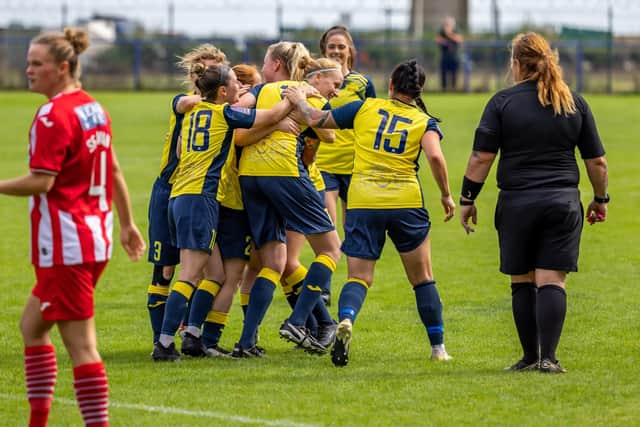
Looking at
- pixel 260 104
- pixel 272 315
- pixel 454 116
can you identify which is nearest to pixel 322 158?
pixel 272 315

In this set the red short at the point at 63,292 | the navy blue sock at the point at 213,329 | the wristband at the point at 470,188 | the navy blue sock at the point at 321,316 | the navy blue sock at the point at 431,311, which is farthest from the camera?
the navy blue sock at the point at 321,316

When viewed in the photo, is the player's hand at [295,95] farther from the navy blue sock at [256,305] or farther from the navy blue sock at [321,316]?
the navy blue sock at [321,316]

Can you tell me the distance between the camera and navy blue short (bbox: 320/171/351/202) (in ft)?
32.0

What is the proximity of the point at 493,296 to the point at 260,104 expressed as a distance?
3.13 metres

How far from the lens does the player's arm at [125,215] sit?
5469 mm

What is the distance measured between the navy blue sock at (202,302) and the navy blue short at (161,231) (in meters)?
0.29

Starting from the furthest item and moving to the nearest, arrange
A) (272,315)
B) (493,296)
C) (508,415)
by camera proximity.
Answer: (493,296) → (272,315) → (508,415)

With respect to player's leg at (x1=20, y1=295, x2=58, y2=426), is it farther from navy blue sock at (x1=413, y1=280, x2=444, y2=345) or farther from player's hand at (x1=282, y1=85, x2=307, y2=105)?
navy blue sock at (x1=413, y1=280, x2=444, y2=345)

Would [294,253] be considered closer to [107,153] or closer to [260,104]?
[260,104]

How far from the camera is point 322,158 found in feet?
32.1

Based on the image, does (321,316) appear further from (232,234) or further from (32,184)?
(32,184)

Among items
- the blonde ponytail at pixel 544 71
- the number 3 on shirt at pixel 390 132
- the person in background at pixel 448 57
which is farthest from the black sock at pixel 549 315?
the person in background at pixel 448 57

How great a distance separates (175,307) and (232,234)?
27.1 inches

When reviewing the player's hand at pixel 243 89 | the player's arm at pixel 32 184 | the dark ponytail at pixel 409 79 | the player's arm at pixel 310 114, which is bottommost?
the player's arm at pixel 32 184
